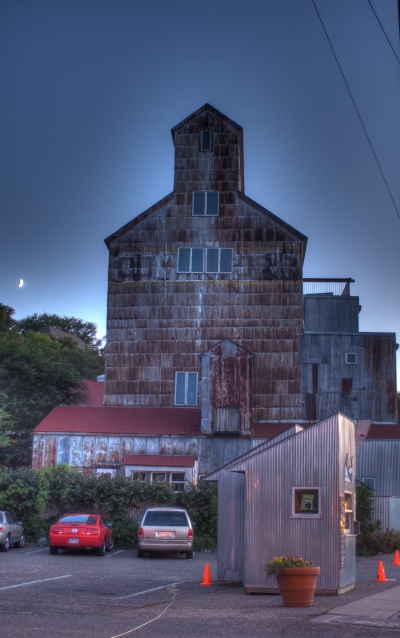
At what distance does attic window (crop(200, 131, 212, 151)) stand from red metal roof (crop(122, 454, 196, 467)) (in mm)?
17991

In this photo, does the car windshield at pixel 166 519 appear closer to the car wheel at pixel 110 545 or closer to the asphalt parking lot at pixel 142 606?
the car wheel at pixel 110 545

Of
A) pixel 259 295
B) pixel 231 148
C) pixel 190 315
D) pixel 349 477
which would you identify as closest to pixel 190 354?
pixel 190 315

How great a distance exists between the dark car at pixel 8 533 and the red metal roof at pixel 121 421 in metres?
10.1

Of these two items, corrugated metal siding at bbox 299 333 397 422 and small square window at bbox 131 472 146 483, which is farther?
corrugated metal siding at bbox 299 333 397 422

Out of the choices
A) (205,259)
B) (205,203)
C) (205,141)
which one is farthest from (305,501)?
(205,141)

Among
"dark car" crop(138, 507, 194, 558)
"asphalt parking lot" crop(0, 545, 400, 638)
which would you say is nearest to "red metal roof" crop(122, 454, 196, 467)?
"dark car" crop(138, 507, 194, 558)

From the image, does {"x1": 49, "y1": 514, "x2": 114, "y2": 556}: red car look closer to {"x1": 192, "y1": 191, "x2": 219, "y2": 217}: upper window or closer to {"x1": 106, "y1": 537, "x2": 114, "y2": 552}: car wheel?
{"x1": 106, "y1": 537, "x2": 114, "y2": 552}: car wheel

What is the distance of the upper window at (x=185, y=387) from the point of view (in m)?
45.1

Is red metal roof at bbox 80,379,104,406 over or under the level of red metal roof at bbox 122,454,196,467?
over

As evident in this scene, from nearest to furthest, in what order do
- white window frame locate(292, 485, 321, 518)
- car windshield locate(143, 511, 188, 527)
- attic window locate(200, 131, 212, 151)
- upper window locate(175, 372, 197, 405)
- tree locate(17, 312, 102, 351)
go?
white window frame locate(292, 485, 321, 518) < car windshield locate(143, 511, 188, 527) < upper window locate(175, 372, 197, 405) < attic window locate(200, 131, 212, 151) < tree locate(17, 312, 102, 351)

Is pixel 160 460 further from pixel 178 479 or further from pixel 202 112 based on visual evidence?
pixel 202 112

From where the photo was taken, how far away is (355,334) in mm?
45156

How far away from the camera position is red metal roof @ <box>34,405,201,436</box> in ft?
134

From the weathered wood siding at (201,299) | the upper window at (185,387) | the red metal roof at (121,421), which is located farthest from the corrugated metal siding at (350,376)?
the red metal roof at (121,421)
